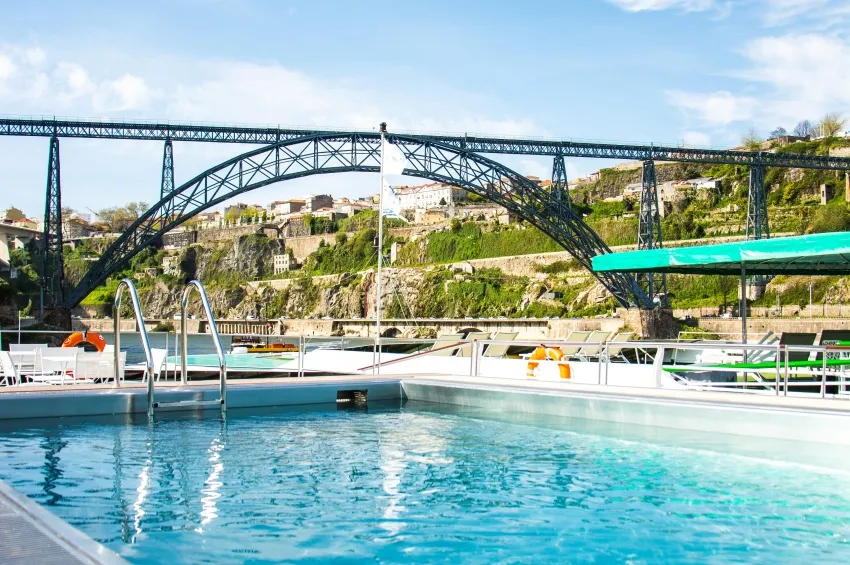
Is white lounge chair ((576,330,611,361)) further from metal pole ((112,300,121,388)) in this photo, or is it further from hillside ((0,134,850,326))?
hillside ((0,134,850,326))

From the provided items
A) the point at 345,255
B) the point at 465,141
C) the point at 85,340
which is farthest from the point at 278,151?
the point at 345,255

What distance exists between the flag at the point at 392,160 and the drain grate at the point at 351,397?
399cm

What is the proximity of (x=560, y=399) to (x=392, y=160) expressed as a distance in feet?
18.0

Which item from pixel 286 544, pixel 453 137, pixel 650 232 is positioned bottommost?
pixel 286 544

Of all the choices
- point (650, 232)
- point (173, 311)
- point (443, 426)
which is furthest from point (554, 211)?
point (173, 311)

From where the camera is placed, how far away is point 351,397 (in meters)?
9.30

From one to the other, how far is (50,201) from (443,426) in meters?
32.0

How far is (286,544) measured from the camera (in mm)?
4090

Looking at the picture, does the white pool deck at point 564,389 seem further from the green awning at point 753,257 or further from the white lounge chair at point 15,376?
the green awning at point 753,257

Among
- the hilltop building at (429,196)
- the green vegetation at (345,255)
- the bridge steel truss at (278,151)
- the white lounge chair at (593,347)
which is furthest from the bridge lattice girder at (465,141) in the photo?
the hilltop building at (429,196)

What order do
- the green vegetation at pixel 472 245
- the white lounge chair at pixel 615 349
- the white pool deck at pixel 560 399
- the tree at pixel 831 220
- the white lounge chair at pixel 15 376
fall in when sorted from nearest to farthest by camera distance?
the white pool deck at pixel 560 399 → the white lounge chair at pixel 615 349 → the white lounge chair at pixel 15 376 → the tree at pixel 831 220 → the green vegetation at pixel 472 245

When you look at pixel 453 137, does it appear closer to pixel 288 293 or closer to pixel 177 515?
pixel 177 515

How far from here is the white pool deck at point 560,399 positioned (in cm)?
644

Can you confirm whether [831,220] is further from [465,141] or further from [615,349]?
[615,349]
